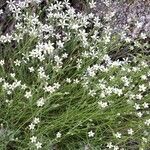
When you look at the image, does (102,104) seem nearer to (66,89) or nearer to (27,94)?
(66,89)

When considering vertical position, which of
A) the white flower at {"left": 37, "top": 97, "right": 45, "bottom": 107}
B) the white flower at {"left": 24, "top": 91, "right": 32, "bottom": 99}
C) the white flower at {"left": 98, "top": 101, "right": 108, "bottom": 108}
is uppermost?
the white flower at {"left": 24, "top": 91, "right": 32, "bottom": 99}

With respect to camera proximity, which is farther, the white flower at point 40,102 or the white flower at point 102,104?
the white flower at point 102,104

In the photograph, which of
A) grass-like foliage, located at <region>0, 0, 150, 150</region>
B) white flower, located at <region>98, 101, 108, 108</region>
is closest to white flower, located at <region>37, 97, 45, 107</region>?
grass-like foliage, located at <region>0, 0, 150, 150</region>

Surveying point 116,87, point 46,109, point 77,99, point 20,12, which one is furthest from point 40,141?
point 20,12

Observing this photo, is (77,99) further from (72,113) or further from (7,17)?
(7,17)

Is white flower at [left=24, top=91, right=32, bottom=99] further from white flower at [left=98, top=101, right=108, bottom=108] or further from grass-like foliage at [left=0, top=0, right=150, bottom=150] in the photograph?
white flower at [left=98, top=101, right=108, bottom=108]

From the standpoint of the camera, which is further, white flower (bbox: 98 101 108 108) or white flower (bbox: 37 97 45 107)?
white flower (bbox: 98 101 108 108)

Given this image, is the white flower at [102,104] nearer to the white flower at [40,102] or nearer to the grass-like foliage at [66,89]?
the grass-like foliage at [66,89]

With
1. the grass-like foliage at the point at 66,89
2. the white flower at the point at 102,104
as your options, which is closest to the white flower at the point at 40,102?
the grass-like foliage at the point at 66,89
